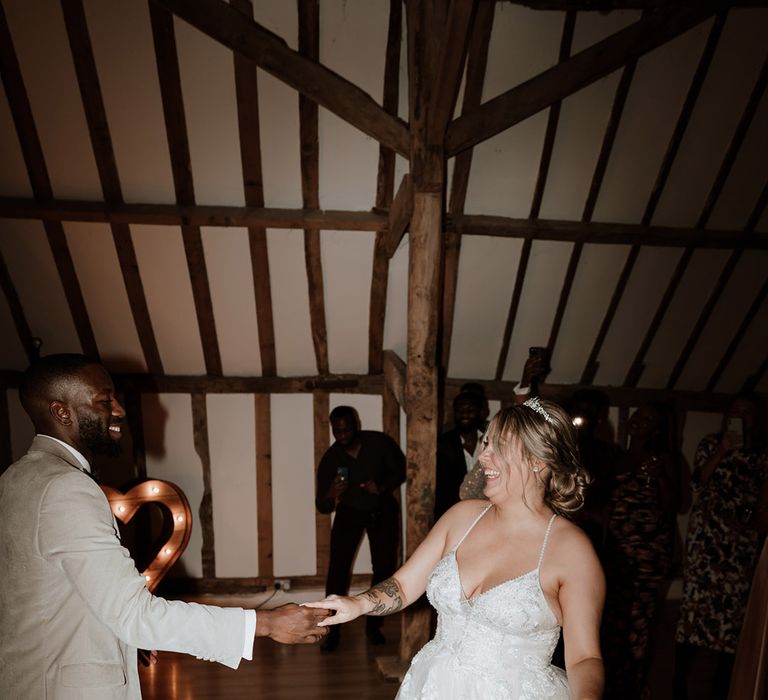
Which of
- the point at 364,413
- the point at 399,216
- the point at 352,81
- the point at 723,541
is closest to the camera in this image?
the point at 723,541

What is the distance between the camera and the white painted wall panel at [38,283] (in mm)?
5430

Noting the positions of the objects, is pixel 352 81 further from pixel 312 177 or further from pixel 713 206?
pixel 713 206

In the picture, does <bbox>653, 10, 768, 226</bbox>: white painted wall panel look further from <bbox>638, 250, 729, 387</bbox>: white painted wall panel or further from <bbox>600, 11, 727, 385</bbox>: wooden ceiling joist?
<bbox>638, 250, 729, 387</bbox>: white painted wall panel

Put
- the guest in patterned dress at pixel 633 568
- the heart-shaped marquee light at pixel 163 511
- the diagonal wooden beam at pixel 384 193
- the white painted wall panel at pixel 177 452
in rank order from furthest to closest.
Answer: the white painted wall panel at pixel 177 452
the heart-shaped marquee light at pixel 163 511
the diagonal wooden beam at pixel 384 193
the guest in patterned dress at pixel 633 568

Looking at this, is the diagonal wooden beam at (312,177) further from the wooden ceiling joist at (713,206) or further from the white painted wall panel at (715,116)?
the wooden ceiling joist at (713,206)

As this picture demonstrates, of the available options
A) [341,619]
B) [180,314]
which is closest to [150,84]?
[180,314]

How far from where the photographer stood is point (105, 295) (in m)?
5.80

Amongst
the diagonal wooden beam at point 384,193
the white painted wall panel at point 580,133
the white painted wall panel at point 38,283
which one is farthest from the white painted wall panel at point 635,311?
the white painted wall panel at point 38,283

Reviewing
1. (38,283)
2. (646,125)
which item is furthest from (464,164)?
(38,283)

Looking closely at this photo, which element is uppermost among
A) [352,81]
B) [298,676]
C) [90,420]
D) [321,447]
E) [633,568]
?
[352,81]

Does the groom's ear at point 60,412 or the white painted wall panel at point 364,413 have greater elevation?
the groom's ear at point 60,412

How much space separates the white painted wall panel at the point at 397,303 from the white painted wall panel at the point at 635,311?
187cm

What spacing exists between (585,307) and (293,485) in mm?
3191

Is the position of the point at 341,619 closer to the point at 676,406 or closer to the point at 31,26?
the point at 31,26
